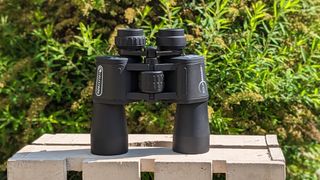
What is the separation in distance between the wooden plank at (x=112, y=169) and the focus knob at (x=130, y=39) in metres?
0.38

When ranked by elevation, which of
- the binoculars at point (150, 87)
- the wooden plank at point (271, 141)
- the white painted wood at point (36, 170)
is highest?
the binoculars at point (150, 87)

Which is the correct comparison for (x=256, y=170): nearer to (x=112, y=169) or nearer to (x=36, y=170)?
(x=112, y=169)

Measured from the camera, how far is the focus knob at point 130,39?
2250 mm

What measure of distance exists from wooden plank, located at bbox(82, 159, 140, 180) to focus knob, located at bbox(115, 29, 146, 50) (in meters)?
0.38

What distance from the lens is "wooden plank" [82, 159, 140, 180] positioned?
7.29ft

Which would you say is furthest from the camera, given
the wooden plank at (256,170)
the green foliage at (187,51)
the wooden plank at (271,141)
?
the green foliage at (187,51)

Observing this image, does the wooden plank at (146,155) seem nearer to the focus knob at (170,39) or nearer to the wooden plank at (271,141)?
the wooden plank at (271,141)

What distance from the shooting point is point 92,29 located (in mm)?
3113

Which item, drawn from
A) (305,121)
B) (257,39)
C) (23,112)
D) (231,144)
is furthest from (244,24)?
(23,112)

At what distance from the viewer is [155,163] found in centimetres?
221

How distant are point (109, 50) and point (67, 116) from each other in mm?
399

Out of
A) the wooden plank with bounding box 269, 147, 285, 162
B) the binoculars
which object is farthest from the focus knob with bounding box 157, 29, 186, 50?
the wooden plank with bounding box 269, 147, 285, 162

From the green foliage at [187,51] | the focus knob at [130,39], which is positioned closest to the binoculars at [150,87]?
the focus knob at [130,39]

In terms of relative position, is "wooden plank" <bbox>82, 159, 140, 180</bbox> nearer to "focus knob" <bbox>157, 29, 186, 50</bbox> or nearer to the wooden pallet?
the wooden pallet
